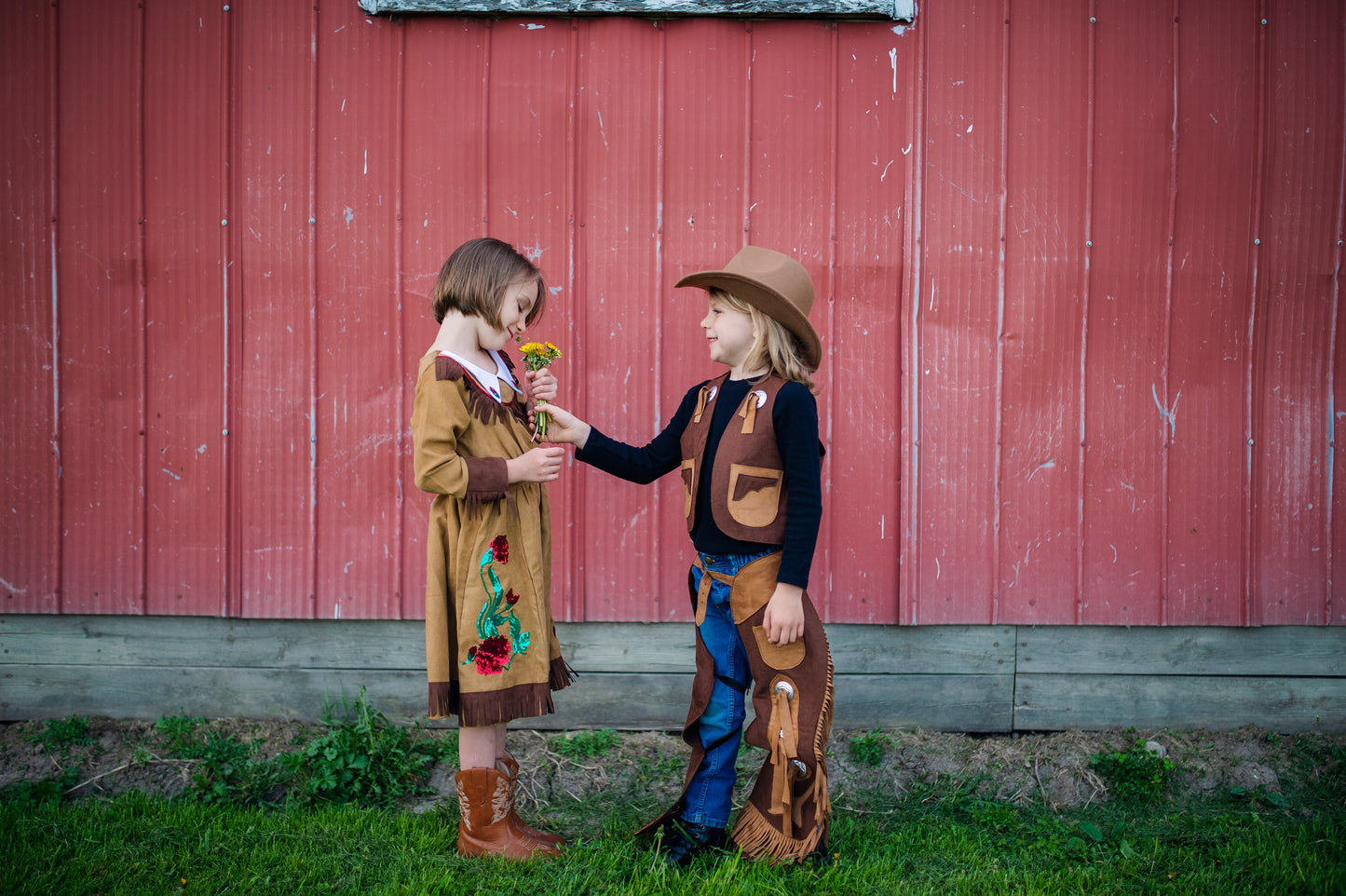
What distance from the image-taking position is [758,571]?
220 centimetres

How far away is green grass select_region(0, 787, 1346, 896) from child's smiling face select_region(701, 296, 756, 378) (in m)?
1.45

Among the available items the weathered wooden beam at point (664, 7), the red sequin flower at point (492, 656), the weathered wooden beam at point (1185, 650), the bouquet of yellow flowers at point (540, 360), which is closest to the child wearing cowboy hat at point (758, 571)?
the bouquet of yellow flowers at point (540, 360)

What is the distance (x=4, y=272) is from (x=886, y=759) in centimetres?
395

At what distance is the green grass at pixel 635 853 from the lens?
2221 mm

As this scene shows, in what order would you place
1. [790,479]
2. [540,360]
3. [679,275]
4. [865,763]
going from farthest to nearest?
[679,275]
[865,763]
[540,360]
[790,479]

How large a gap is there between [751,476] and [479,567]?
0.82 metres

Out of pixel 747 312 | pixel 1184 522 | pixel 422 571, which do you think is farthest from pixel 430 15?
pixel 1184 522

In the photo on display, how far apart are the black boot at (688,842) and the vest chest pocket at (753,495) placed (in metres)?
0.94

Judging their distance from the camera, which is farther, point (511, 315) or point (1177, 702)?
point (1177, 702)

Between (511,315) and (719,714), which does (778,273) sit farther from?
(719,714)

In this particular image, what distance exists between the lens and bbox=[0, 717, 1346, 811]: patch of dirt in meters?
2.84

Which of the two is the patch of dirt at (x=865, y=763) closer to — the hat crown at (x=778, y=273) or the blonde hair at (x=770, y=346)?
the blonde hair at (x=770, y=346)

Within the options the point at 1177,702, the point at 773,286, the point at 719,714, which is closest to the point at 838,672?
the point at 719,714

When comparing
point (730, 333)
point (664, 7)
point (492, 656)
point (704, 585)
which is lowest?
point (492, 656)
